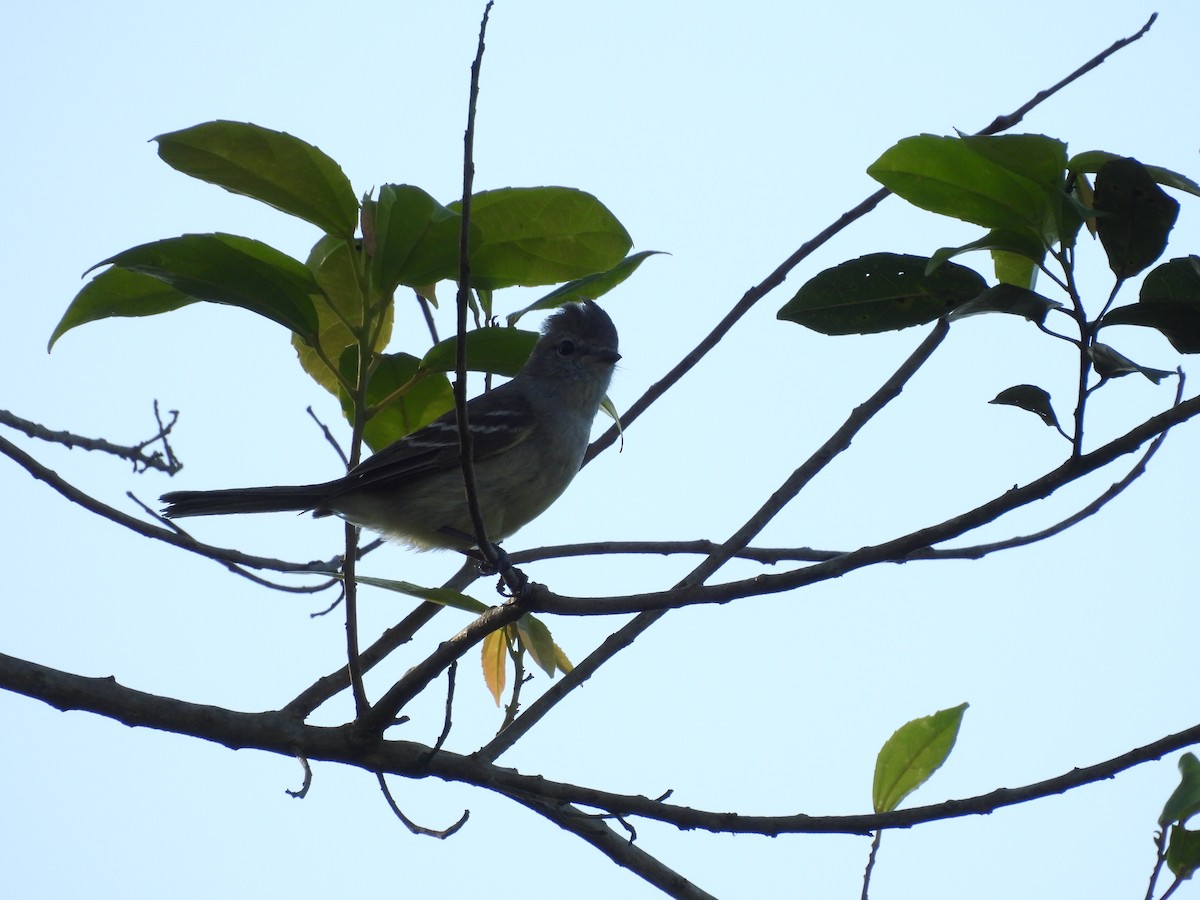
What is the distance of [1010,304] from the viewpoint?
2.37 m

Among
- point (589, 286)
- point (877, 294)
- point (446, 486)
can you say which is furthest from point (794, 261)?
point (446, 486)

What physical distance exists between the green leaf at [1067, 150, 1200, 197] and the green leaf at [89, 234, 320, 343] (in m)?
1.97

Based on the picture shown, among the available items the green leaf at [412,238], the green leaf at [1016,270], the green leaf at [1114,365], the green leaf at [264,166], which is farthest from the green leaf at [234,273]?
the green leaf at [1114,365]

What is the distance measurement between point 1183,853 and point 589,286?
2305 mm

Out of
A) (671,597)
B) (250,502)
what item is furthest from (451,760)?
(250,502)

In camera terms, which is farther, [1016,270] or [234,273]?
[234,273]

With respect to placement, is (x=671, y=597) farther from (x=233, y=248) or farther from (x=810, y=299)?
(x=233, y=248)

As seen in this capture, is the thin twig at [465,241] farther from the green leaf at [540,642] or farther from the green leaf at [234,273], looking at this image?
the green leaf at [540,642]

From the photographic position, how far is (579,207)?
3223 millimetres

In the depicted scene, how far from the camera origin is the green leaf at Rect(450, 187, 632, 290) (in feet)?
10.4

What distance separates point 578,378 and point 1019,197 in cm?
435

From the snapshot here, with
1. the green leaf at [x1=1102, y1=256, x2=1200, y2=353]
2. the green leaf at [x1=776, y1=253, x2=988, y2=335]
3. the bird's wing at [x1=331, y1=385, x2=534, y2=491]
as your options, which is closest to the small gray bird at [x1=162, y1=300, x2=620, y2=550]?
the bird's wing at [x1=331, y1=385, x2=534, y2=491]

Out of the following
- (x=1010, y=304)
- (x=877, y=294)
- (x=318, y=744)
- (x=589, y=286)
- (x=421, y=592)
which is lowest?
(x=318, y=744)

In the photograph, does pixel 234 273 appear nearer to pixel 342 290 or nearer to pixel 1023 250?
pixel 342 290
